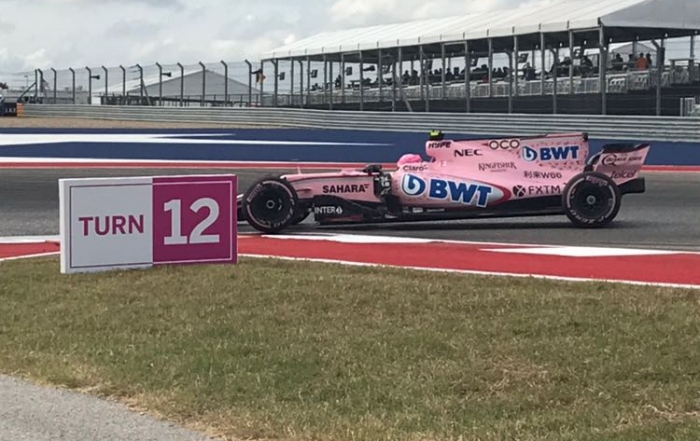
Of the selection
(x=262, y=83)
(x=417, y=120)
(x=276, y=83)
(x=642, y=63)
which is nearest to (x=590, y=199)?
(x=417, y=120)

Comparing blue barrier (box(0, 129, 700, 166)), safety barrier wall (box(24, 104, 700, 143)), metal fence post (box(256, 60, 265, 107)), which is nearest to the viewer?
blue barrier (box(0, 129, 700, 166))

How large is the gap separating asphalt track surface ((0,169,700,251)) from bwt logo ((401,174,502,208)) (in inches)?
16.5

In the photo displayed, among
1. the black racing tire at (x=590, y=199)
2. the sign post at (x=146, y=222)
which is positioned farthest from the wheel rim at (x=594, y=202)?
the sign post at (x=146, y=222)

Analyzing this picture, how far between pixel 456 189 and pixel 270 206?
6.91 feet

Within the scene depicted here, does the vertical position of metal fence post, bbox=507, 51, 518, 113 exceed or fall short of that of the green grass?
it exceeds it

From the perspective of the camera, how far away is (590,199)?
39.6 ft

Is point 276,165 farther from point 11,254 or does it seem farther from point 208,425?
point 208,425

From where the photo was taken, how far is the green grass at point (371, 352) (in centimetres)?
456

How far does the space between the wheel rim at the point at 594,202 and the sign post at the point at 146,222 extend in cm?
475

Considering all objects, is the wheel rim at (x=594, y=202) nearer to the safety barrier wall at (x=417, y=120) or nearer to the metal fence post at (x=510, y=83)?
the safety barrier wall at (x=417, y=120)

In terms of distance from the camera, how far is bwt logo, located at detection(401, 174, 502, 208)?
1194 centimetres

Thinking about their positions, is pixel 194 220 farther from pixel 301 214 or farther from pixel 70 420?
pixel 70 420

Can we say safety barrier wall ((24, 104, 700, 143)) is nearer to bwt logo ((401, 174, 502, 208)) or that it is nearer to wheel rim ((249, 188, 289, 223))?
bwt logo ((401, 174, 502, 208))

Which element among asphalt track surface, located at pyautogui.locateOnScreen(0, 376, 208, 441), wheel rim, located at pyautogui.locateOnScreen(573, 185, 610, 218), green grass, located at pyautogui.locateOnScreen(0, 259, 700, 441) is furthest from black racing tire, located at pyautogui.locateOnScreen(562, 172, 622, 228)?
asphalt track surface, located at pyautogui.locateOnScreen(0, 376, 208, 441)
